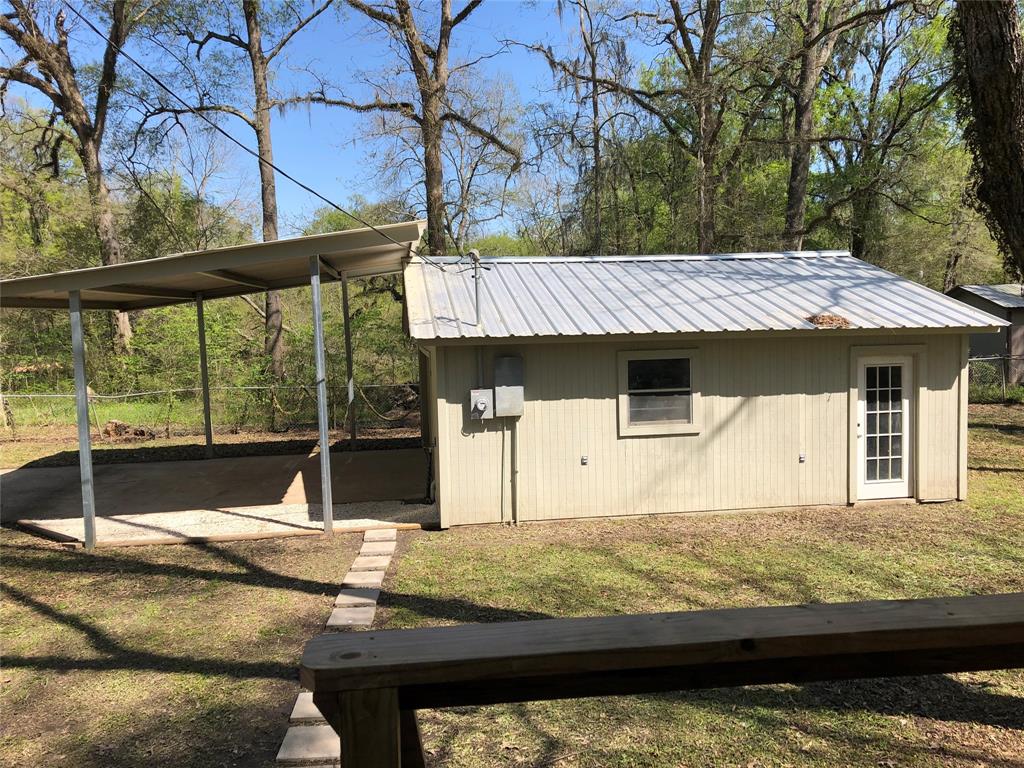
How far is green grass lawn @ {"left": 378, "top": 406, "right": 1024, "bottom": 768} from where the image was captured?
2.95 meters

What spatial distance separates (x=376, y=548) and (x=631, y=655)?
17.3ft

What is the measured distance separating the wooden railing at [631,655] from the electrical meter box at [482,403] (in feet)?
17.6

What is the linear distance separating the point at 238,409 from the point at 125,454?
2.90 m

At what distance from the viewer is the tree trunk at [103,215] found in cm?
1599

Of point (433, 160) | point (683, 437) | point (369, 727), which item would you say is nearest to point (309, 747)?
point (369, 727)

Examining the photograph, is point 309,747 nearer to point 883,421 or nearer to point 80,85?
point 883,421

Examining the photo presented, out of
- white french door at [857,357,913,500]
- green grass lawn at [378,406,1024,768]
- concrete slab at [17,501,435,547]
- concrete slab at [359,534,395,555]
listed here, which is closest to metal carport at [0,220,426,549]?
concrete slab at [17,501,435,547]

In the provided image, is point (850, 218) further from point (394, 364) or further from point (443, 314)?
point (443, 314)

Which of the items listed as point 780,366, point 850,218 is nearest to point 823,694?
point 780,366

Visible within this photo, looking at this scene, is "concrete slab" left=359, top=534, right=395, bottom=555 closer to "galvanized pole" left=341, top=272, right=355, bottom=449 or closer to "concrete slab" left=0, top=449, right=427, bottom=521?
"concrete slab" left=0, top=449, right=427, bottom=521

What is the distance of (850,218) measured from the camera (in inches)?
804

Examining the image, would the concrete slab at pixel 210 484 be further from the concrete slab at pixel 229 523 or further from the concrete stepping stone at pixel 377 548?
the concrete stepping stone at pixel 377 548

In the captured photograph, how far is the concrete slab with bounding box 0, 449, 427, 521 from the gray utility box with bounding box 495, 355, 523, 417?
2.16 m

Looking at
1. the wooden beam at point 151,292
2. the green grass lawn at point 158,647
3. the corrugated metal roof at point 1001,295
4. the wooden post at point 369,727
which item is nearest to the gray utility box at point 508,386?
the green grass lawn at point 158,647
